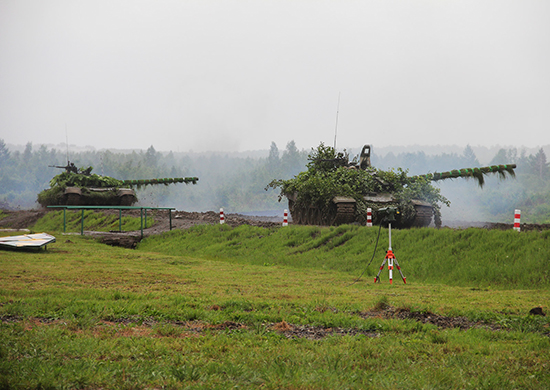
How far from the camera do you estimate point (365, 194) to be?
739 inches

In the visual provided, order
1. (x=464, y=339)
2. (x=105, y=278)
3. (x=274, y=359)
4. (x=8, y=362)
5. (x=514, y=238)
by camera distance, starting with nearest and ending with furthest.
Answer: (x=8, y=362) → (x=274, y=359) → (x=464, y=339) → (x=105, y=278) → (x=514, y=238)

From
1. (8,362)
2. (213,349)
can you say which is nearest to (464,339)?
(213,349)

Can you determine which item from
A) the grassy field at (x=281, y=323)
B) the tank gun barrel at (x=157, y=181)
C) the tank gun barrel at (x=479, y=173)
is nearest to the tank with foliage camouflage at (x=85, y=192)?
the tank gun barrel at (x=157, y=181)

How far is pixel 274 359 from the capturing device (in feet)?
13.0

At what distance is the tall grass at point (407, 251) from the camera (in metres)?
9.61

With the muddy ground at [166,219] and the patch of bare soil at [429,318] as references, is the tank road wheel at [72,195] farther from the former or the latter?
the patch of bare soil at [429,318]

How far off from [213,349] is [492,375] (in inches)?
89.5

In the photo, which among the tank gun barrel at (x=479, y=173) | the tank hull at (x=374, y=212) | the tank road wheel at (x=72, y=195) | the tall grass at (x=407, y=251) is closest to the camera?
the tall grass at (x=407, y=251)

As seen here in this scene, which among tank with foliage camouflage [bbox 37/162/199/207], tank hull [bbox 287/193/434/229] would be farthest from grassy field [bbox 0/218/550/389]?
tank with foliage camouflage [bbox 37/162/199/207]

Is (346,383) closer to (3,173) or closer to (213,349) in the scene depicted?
(213,349)

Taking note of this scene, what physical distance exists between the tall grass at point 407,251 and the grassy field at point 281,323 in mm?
49

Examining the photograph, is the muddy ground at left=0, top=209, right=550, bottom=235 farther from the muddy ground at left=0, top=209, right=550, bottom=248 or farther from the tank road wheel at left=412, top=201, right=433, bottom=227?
the tank road wheel at left=412, top=201, right=433, bottom=227

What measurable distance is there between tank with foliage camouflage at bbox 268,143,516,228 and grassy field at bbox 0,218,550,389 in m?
6.05

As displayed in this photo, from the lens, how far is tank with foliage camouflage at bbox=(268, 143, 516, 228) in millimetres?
17625
